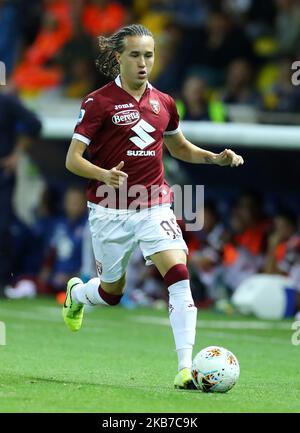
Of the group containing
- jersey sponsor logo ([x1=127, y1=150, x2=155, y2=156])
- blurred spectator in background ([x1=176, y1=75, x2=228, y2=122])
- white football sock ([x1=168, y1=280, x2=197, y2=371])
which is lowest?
white football sock ([x1=168, y1=280, x2=197, y2=371])

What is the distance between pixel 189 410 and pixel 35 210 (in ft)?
34.0

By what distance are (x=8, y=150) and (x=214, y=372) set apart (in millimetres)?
7347

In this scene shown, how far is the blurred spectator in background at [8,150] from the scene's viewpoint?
13.7 m

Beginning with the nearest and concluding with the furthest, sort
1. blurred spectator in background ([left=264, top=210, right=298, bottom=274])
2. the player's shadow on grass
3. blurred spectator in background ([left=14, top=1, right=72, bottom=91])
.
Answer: the player's shadow on grass < blurred spectator in background ([left=264, top=210, right=298, bottom=274]) < blurred spectator in background ([left=14, top=1, right=72, bottom=91])

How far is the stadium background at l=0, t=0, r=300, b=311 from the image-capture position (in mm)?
14133

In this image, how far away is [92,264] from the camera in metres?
15.0

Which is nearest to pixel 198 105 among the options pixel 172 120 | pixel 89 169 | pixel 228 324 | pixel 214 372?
pixel 228 324

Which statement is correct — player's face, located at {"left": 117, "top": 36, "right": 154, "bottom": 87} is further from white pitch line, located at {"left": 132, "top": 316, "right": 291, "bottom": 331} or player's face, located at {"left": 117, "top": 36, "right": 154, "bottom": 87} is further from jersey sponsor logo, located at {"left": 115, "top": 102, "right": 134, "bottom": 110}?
white pitch line, located at {"left": 132, "top": 316, "right": 291, "bottom": 331}

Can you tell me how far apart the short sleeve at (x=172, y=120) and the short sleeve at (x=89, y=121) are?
59 centimetres

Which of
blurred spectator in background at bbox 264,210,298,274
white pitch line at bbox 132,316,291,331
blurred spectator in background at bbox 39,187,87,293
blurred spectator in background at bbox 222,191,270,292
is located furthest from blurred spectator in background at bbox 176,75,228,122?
white pitch line at bbox 132,316,291,331

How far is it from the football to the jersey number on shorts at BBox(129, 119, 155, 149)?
143 cm

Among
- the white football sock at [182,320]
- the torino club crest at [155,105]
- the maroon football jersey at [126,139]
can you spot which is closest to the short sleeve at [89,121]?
the maroon football jersey at [126,139]

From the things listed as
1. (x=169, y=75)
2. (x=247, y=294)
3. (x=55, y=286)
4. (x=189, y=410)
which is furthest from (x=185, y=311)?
(x=169, y=75)

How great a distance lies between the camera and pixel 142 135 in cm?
772
